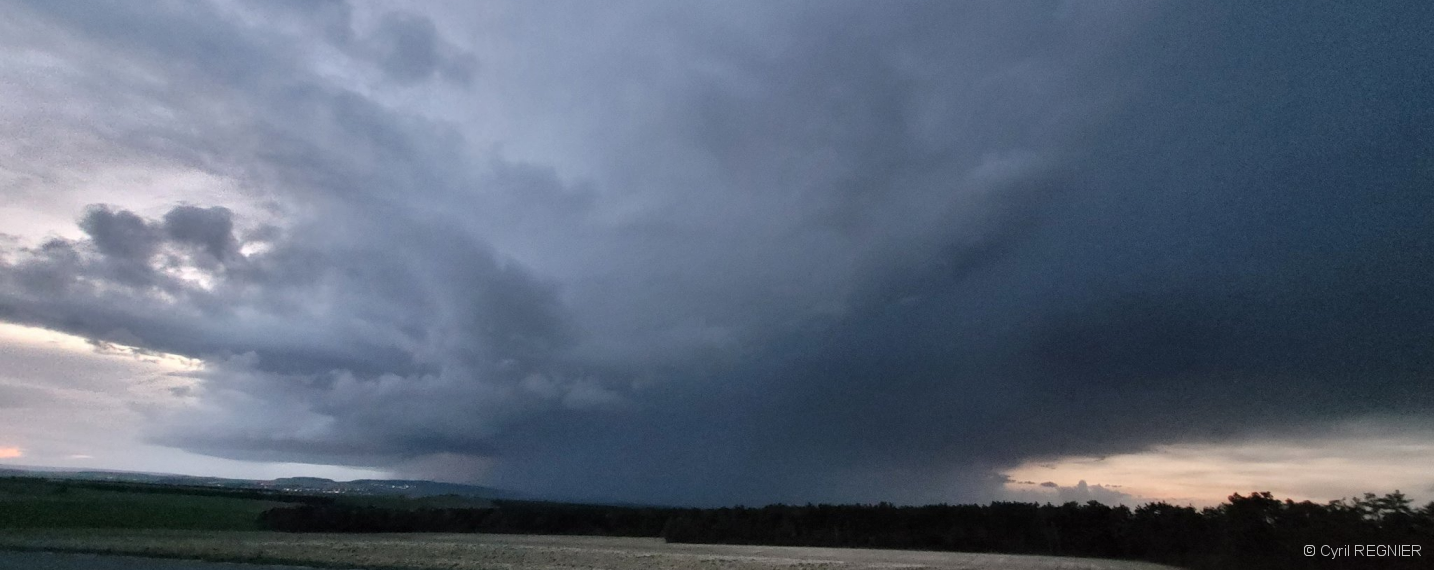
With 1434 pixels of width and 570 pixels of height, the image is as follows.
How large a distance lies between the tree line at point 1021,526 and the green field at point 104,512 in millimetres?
4574

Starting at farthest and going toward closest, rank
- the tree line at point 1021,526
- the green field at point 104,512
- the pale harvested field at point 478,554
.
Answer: the green field at point 104,512, the pale harvested field at point 478,554, the tree line at point 1021,526

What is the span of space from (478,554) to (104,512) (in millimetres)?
34442

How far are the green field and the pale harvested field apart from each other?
5570mm

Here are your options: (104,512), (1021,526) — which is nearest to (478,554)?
(104,512)

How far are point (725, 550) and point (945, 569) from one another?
1755 cm

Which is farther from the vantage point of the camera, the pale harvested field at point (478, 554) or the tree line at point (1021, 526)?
the pale harvested field at point (478, 554)

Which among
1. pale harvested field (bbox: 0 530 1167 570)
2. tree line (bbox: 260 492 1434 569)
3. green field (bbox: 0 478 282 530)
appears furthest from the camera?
green field (bbox: 0 478 282 530)

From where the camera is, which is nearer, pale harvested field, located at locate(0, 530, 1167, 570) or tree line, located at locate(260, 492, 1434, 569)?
tree line, located at locate(260, 492, 1434, 569)

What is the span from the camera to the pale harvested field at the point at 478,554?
132 ft

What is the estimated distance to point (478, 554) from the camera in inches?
1807

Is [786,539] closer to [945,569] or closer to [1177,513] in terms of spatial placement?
[945,569]

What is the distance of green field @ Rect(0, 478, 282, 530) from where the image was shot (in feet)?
171

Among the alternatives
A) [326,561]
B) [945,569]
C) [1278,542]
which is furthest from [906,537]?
[326,561]

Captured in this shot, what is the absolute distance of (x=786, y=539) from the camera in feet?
203
